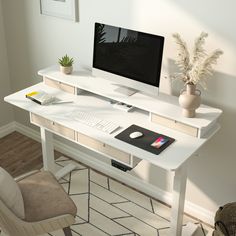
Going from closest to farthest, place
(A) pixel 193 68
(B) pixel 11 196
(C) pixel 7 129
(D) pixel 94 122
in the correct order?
(B) pixel 11 196
(A) pixel 193 68
(D) pixel 94 122
(C) pixel 7 129

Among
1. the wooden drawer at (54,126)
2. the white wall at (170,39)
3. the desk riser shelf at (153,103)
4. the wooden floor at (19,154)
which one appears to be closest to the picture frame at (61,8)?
the white wall at (170,39)

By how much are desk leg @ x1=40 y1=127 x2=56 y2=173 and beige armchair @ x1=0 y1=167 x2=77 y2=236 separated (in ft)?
1.82

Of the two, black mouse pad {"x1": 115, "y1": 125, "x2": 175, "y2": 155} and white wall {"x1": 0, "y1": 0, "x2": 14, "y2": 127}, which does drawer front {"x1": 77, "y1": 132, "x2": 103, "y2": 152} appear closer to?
black mouse pad {"x1": 115, "y1": 125, "x2": 175, "y2": 155}

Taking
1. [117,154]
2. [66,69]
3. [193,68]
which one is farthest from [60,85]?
[193,68]

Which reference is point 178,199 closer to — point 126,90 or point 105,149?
point 105,149

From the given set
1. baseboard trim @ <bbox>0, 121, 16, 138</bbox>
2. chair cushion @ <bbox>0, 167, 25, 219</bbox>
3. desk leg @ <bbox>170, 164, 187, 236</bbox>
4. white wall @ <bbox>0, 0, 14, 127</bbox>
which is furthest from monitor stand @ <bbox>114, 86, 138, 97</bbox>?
baseboard trim @ <bbox>0, 121, 16, 138</bbox>

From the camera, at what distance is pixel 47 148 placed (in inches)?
141

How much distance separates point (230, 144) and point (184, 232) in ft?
2.44

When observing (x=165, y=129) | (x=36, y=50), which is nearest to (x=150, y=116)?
(x=165, y=129)

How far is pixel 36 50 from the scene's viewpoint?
12.9 ft

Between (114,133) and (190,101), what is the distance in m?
0.53

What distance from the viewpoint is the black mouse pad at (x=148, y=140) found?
2653 millimetres

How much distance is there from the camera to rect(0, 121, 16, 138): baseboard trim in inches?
174

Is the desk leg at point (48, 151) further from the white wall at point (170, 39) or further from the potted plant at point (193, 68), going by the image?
the potted plant at point (193, 68)
